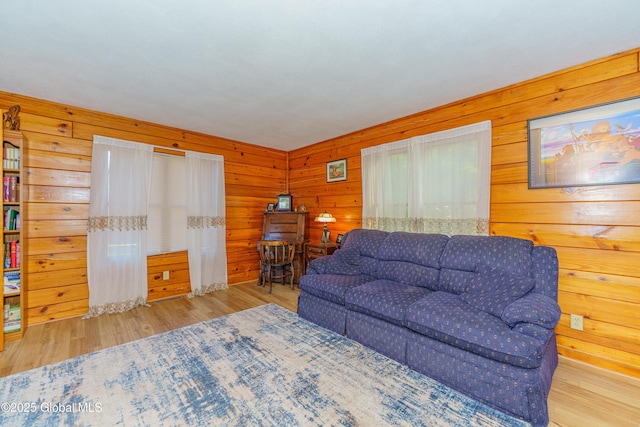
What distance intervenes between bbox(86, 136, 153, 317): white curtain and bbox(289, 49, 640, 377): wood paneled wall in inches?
155

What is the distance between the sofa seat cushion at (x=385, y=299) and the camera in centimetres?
215

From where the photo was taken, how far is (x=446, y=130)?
9.82ft

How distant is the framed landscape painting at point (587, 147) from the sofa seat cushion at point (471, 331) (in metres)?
1.36

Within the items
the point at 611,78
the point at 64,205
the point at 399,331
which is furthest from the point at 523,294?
the point at 64,205

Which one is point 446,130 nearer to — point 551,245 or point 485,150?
point 485,150

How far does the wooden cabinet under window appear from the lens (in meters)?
2.53

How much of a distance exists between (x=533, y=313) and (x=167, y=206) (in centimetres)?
418

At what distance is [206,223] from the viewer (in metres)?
4.07

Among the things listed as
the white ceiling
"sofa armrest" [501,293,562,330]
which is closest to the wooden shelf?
the white ceiling

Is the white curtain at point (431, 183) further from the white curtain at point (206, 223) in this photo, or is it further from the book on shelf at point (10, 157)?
the book on shelf at point (10, 157)

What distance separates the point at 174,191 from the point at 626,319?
16.2 ft

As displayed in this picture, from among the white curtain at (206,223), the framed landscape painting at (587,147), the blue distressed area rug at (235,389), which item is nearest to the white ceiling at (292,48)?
the framed landscape painting at (587,147)

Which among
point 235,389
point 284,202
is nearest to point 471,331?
point 235,389

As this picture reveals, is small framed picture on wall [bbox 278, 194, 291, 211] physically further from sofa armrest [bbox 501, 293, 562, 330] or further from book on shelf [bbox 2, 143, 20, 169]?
sofa armrest [bbox 501, 293, 562, 330]
